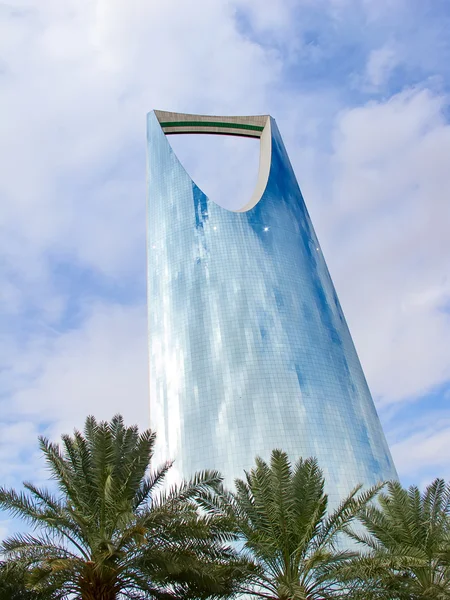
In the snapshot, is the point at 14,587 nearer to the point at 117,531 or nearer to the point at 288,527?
the point at 117,531

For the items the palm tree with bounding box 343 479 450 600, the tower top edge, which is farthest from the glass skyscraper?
the palm tree with bounding box 343 479 450 600

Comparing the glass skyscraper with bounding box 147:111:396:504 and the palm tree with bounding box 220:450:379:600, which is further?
the glass skyscraper with bounding box 147:111:396:504

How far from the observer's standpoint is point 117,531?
44.8 feet

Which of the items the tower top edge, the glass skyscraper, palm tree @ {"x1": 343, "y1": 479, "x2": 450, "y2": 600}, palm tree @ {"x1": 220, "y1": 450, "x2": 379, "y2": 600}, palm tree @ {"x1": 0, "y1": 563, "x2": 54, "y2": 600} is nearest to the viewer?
palm tree @ {"x1": 0, "y1": 563, "x2": 54, "y2": 600}

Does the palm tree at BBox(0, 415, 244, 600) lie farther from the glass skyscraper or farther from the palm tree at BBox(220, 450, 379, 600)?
the glass skyscraper

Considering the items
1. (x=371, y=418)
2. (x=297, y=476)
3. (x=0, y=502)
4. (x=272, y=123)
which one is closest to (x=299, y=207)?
(x=272, y=123)

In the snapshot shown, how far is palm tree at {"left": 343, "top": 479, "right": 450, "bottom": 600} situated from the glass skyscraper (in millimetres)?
14371

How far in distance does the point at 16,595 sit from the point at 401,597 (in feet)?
30.4

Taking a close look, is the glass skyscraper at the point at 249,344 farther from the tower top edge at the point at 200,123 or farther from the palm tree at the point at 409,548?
the palm tree at the point at 409,548

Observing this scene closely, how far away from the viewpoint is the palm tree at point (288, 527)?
561 inches

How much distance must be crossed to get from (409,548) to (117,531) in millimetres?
7470

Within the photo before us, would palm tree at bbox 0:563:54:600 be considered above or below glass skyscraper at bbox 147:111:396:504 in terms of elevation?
below

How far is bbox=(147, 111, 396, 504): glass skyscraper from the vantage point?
3259 centimetres

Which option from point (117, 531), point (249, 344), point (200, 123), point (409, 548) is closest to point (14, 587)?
point (117, 531)
